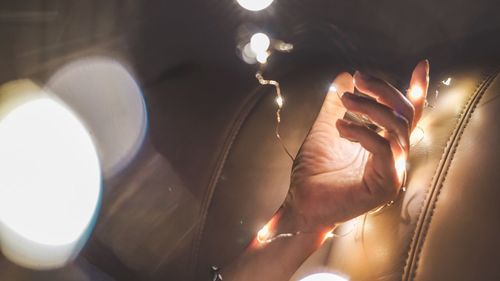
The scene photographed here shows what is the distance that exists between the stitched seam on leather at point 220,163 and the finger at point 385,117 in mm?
417

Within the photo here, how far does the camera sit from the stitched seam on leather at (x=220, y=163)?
3.66 ft

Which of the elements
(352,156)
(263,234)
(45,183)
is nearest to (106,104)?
(45,183)

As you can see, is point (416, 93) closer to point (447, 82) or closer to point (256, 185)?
point (447, 82)

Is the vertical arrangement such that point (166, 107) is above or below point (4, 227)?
above

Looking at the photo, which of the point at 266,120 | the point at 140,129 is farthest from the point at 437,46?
the point at 140,129

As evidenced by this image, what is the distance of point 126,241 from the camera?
111cm

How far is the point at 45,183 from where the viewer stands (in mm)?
1087

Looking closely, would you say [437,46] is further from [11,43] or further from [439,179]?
[11,43]

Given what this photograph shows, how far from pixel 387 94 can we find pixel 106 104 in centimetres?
71

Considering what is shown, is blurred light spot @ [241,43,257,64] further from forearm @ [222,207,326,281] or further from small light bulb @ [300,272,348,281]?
small light bulb @ [300,272,348,281]

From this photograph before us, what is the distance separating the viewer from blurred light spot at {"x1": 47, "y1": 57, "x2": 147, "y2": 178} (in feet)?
3.76

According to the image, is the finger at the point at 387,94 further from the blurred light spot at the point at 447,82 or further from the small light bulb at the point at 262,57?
the small light bulb at the point at 262,57

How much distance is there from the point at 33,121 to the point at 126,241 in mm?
351

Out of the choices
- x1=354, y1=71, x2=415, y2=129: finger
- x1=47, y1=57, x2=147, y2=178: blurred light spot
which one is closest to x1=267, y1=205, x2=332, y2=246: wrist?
x1=354, y1=71, x2=415, y2=129: finger
